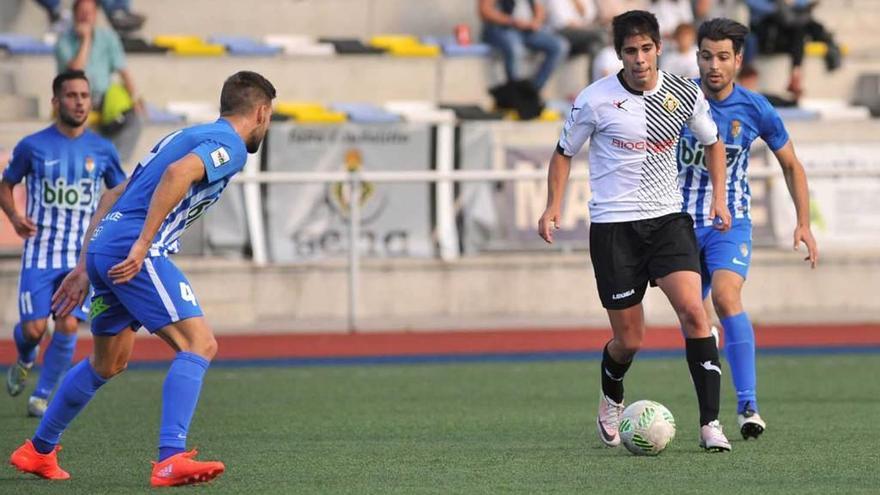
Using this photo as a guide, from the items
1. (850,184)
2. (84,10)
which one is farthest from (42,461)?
(850,184)

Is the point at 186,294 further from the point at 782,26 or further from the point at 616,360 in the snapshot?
the point at 782,26

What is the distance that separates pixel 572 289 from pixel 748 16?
602cm

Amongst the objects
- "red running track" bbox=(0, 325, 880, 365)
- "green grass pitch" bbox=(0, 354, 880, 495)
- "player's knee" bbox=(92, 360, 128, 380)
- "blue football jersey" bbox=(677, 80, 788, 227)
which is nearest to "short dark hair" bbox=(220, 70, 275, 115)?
"player's knee" bbox=(92, 360, 128, 380)

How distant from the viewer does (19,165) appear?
10.6 meters

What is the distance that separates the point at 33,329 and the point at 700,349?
4.41m

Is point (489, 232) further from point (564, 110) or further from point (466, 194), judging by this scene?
point (564, 110)

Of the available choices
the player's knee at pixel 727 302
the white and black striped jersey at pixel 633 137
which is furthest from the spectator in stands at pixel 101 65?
the white and black striped jersey at pixel 633 137

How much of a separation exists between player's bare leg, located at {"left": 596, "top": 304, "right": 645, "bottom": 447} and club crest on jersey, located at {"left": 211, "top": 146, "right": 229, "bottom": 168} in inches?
87.5

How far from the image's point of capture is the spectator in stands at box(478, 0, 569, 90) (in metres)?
19.4

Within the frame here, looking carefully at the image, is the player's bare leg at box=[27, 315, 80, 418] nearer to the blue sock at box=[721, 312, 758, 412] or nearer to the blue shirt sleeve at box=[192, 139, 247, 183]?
the blue shirt sleeve at box=[192, 139, 247, 183]

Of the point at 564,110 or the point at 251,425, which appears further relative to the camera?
the point at 564,110

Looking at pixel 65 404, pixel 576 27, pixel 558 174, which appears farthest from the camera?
pixel 576 27

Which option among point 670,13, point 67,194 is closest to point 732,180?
point 67,194

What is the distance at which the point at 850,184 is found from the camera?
17531 millimetres
